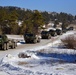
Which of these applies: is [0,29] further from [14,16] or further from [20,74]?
[20,74]

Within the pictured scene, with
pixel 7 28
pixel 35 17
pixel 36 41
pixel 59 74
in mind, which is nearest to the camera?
pixel 59 74

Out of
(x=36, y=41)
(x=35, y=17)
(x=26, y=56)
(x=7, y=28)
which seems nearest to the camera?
(x=26, y=56)

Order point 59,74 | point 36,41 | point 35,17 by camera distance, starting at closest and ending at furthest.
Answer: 1. point 59,74
2. point 36,41
3. point 35,17

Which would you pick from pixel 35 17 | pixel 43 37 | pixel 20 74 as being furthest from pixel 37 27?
pixel 20 74

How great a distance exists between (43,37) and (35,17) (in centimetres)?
2406

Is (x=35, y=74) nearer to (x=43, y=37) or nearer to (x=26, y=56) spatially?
(x=26, y=56)

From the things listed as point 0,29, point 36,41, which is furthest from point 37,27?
point 36,41

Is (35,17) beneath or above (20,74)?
above

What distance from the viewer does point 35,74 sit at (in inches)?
583

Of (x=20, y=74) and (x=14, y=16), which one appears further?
(x=14, y=16)

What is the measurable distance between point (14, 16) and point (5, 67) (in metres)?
61.8

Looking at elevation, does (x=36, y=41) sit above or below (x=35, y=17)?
below

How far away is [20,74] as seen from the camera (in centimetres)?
1502

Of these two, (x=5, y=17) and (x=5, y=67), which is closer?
(x=5, y=67)
